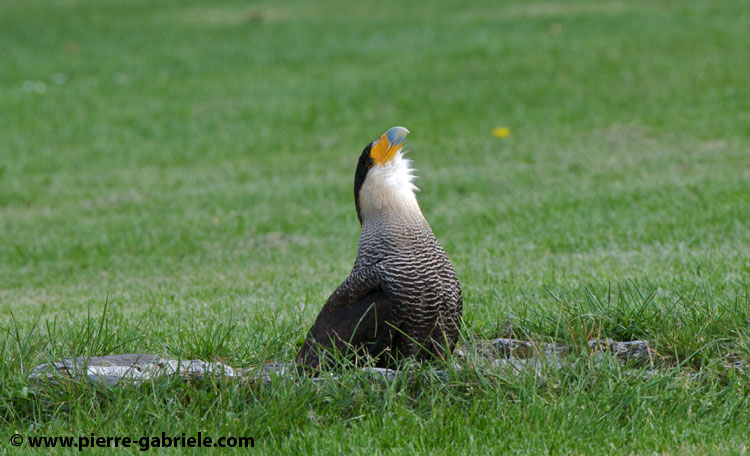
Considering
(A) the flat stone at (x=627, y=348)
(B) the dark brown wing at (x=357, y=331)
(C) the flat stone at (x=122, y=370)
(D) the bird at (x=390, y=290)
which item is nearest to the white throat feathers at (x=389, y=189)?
(D) the bird at (x=390, y=290)

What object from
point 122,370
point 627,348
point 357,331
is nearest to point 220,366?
point 122,370

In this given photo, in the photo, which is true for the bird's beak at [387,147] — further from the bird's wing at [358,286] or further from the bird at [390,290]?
the bird's wing at [358,286]

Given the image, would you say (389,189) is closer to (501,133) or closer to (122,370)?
(122,370)

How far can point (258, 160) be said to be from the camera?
11.6 meters

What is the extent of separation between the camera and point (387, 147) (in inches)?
172

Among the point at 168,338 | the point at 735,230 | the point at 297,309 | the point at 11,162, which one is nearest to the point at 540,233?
the point at 735,230

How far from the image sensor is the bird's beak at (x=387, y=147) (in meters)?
4.36

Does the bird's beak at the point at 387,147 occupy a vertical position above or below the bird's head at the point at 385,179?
above

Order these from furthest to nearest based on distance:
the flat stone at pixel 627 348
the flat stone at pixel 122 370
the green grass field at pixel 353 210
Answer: the flat stone at pixel 627 348 → the flat stone at pixel 122 370 → the green grass field at pixel 353 210

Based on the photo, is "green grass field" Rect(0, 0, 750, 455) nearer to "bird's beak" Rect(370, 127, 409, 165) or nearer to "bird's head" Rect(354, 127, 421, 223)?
"bird's head" Rect(354, 127, 421, 223)

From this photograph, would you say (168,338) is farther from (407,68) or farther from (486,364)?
(407,68)

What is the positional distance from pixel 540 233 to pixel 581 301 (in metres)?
3.21

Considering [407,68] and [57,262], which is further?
Result: [407,68]

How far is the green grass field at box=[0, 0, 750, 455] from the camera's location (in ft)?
13.1
